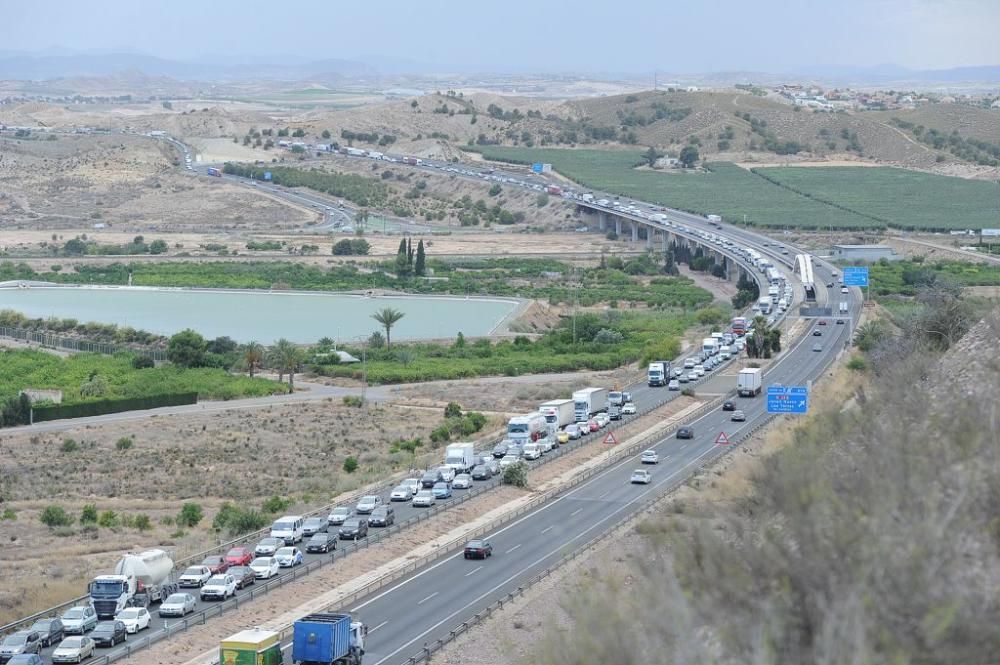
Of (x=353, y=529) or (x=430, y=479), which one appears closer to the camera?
(x=353, y=529)

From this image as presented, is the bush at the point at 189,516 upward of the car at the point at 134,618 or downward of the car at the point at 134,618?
downward

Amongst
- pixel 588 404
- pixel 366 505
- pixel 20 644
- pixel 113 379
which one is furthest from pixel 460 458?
pixel 113 379

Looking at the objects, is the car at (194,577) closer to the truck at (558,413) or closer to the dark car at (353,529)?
the dark car at (353,529)

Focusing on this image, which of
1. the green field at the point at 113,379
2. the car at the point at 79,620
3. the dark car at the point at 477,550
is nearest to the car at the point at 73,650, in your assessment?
the car at the point at 79,620

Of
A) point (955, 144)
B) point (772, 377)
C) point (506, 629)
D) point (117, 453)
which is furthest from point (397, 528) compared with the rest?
point (955, 144)

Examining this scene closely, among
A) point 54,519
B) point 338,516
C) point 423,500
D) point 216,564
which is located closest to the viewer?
point 216,564

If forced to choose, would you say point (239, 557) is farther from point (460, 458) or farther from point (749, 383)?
point (749, 383)
